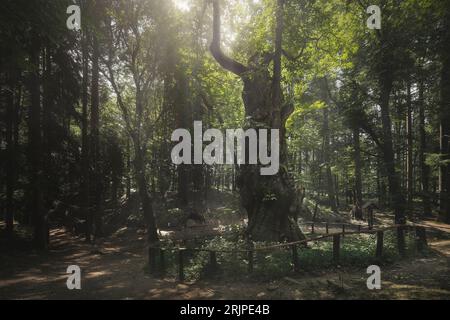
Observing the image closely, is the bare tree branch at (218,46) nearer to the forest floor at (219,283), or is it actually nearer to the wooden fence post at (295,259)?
the wooden fence post at (295,259)

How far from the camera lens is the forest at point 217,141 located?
9125 millimetres

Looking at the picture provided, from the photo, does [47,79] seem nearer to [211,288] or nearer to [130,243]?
[130,243]

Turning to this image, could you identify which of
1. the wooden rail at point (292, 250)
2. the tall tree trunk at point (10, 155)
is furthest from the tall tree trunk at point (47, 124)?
the wooden rail at point (292, 250)

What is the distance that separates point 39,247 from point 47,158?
5.11 metres

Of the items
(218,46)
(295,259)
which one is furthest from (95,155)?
(295,259)

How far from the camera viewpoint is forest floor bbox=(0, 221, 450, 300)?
7.56 m

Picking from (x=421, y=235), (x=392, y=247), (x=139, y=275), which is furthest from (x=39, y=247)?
(x=421, y=235)

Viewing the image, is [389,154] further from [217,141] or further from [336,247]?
[217,141]

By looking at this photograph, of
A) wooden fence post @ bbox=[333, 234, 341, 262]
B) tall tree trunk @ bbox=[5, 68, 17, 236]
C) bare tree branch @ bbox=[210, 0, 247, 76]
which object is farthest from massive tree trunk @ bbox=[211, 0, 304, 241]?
tall tree trunk @ bbox=[5, 68, 17, 236]

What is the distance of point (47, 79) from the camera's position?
17.0 metres

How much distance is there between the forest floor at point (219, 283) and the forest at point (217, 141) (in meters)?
0.07

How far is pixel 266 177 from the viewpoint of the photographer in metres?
13.0

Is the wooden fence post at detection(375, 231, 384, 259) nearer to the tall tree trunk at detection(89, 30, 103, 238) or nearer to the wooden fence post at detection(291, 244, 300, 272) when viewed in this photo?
the wooden fence post at detection(291, 244, 300, 272)

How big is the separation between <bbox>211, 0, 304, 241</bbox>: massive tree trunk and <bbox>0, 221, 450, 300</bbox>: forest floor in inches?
140
